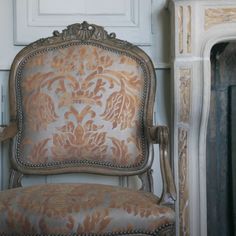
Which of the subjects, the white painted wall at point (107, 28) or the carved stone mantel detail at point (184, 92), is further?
the white painted wall at point (107, 28)

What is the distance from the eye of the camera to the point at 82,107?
1.36 metres

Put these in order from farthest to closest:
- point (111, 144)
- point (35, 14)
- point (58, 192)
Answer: point (35, 14)
point (111, 144)
point (58, 192)

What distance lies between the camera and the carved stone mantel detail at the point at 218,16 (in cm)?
136

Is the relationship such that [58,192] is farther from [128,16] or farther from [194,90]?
[128,16]

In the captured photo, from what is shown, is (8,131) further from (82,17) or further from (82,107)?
(82,17)

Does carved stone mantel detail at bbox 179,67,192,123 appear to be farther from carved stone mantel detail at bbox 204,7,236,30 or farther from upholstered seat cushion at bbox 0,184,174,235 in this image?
upholstered seat cushion at bbox 0,184,174,235

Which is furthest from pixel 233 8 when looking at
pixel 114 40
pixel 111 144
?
pixel 111 144

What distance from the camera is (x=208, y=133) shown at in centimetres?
162

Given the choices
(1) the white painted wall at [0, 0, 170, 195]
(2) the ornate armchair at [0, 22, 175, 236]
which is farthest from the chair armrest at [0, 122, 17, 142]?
(1) the white painted wall at [0, 0, 170, 195]

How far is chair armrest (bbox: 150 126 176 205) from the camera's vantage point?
0.99 metres

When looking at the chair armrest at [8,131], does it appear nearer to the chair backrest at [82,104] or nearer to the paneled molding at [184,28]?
the chair backrest at [82,104]

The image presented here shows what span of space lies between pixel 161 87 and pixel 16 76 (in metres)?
0.49

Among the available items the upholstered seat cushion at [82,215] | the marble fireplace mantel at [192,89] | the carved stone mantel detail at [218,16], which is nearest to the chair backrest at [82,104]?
the marble fireplace mantel at [192,89]

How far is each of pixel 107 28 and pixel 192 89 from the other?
38 centimetres
